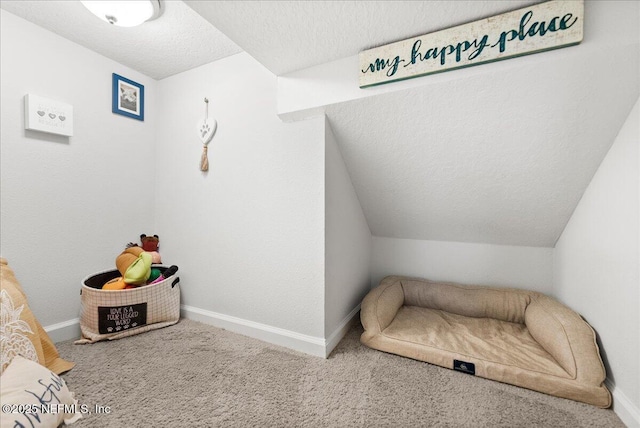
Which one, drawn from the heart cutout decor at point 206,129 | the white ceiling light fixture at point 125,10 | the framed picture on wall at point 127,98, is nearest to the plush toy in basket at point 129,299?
the heart cutout decor at point 206,129

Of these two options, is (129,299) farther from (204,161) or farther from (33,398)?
(204,161)

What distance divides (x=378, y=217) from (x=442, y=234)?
1.72ft

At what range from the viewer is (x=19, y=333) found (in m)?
1.21

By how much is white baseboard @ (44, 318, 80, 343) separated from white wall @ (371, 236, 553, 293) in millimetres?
2275

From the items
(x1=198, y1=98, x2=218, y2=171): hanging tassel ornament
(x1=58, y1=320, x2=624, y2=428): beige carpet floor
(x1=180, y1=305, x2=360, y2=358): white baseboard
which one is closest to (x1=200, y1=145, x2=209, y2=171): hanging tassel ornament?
(x1=198, y1=98, x2=218, y2=171): hanging tassel ornament

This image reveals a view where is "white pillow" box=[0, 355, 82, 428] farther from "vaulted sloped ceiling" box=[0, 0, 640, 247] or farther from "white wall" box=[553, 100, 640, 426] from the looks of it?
"white wall" box=[553, 100, 640, 426]

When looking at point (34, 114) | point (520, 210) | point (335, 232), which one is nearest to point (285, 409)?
point (335, 232)

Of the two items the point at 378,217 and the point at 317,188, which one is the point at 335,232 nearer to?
the point at 317,188

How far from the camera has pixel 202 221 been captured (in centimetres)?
203

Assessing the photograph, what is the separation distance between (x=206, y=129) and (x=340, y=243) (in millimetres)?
1323

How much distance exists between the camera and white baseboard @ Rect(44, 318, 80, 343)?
1.68 meters

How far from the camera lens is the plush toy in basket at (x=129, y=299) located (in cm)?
167

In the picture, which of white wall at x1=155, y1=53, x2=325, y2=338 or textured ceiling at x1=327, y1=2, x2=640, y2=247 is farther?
white wall at x1=155, y1=53, x2=325, y2=338

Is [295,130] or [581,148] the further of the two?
[295,130]
